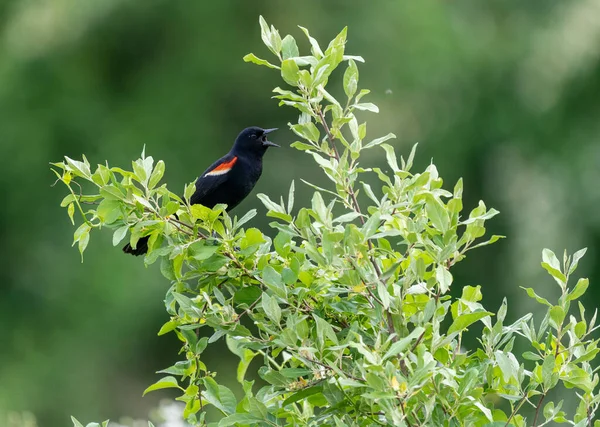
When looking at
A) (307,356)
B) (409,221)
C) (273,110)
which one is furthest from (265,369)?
(273,110)

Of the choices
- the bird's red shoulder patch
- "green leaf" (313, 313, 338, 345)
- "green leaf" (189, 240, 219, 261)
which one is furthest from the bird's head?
"green leaf" (313, 313, 338, 345)

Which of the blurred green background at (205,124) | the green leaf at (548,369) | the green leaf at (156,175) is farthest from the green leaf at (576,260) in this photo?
the blurred green background at (205,124)

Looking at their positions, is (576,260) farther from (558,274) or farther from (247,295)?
(247,295)

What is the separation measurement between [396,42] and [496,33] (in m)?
1.22

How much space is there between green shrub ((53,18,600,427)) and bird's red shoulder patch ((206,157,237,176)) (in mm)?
1956

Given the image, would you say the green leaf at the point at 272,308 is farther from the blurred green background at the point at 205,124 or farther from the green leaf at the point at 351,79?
the blurred green background at the point at 205,124

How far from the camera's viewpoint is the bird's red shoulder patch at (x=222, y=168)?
4.03 meters

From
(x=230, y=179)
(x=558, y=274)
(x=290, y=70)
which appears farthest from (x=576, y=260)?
(x=230, y=179)

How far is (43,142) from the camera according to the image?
35.0 feet

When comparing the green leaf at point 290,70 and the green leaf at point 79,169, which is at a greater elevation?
the green leaf at point 290,70

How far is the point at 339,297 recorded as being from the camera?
1.91m

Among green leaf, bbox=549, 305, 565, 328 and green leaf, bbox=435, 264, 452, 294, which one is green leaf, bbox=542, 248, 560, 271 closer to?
green leaf, bbox=549, 305, 565, 328

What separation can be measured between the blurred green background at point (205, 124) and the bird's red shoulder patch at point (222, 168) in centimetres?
443

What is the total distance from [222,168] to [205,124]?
6.46 m
